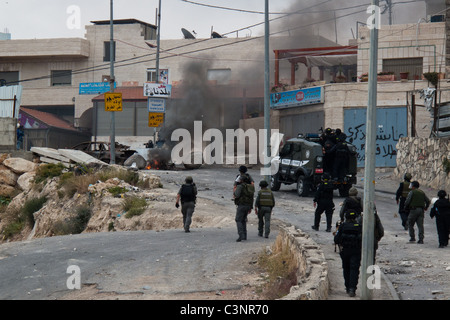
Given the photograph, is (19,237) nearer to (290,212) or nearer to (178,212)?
(178,212)

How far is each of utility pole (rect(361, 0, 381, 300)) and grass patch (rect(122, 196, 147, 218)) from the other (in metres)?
13.2

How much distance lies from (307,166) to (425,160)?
6347 mm

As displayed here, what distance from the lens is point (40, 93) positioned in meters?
58.8

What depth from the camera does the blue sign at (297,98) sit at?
38188 mm

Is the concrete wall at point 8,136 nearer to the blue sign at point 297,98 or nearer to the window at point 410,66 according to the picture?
the blue sign at point 297,98

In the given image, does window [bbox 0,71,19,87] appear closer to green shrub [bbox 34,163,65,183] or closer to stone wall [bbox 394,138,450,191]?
green shrub [bbox 34,163,65,183]

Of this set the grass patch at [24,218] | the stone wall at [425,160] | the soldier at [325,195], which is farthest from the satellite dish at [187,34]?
the soldier at [325,195]

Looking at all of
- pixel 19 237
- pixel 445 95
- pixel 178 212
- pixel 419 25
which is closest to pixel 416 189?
pixel 178 212

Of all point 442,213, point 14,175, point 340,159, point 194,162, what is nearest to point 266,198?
point 442,213

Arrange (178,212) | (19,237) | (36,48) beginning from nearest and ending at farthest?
(178,212), (19,237), (36,48)

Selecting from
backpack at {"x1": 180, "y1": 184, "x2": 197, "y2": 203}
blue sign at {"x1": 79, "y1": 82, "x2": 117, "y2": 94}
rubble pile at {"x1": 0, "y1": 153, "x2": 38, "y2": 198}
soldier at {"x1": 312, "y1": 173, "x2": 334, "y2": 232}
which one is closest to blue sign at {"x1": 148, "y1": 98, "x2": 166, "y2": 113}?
blue sign at {"x1": 79, "y1": 82, "x2": 117, "y2": 94}

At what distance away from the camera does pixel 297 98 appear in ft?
131

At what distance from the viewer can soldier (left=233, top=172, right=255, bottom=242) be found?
16.3 meters
